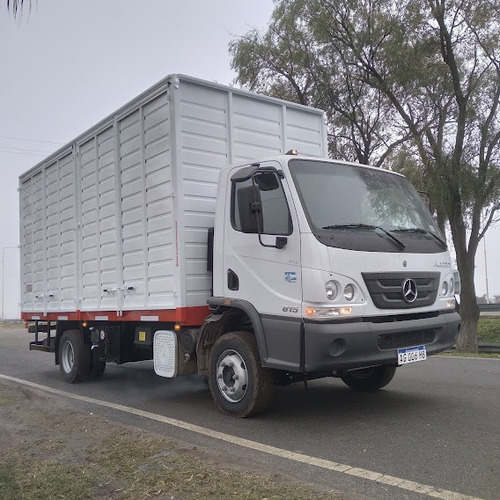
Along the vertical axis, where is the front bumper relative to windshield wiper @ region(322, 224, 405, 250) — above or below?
below

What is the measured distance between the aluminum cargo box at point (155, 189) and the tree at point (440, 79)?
8308 millimetres

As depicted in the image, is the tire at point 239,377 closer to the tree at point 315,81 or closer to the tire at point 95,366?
the tire at point 95,366

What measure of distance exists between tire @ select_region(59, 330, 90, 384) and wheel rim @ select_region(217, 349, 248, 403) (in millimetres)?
3591

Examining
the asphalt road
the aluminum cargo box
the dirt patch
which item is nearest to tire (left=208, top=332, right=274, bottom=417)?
the asphalt road

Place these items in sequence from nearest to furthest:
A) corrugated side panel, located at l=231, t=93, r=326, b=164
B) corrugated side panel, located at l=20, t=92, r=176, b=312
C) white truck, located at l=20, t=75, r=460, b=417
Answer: white truck, located at l=20, t=75, r=460, b=417, corrugated side panel, located at l=20, t=92, r=176, b=312, corrugated side panel, located at l=231, t=93, r=326, b=164

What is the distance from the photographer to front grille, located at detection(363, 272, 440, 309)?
5.26 meters

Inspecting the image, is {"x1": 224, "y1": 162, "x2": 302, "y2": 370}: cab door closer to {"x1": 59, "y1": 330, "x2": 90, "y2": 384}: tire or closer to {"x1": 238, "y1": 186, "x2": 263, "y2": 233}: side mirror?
{"x1": 238, "y1": 186, "x2": 263, "y2": 233}: side mirror

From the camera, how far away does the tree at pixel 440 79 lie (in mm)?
14766

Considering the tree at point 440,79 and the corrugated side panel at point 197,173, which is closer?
the corrugated side panel at point 197,173

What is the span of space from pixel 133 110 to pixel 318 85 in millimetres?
11105

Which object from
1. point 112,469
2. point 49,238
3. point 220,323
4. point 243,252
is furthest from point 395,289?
point 49,238

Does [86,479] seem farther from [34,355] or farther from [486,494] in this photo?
[34,355]

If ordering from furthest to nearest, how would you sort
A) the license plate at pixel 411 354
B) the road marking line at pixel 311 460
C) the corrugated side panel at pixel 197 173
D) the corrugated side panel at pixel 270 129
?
1. the corrugated side panel at pixel 270 129
2. the corrugated side panel at pixel 197 173
3. the license plate at pixel 411 354
4. the road marking line at pixel 311 460

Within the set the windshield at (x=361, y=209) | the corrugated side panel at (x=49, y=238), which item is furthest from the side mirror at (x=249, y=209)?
the corrugated side panel at (x=49, y=238)
